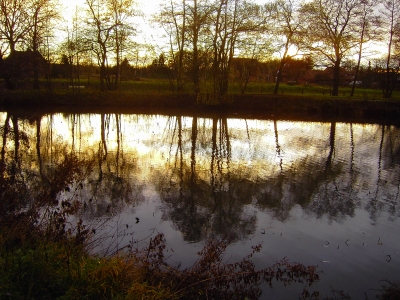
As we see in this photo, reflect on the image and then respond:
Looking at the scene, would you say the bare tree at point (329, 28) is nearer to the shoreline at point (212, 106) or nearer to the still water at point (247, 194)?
the shoreline at point (212, 106)

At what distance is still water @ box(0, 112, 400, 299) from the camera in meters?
7.23

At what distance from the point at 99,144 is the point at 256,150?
7233 mm

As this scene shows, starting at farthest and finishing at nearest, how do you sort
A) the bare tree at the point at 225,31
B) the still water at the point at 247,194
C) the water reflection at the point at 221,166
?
1. the bare tree at the point at 225,31
2. the water reflection at the point at 221,166
3. the still water at the point at 247,194

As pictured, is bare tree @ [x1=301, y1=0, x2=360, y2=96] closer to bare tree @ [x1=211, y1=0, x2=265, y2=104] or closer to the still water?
bare tree @ [x1=211, y1=0, x2=265, y2=104]

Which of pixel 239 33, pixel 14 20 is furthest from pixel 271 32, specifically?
pixel 14 20

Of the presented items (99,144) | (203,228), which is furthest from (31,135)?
(203,228)

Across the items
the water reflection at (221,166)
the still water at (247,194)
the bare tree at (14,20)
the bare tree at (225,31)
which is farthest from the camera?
the bare tree at (225,31)

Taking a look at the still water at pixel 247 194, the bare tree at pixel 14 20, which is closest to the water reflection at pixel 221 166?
the still water at pixel 247 194

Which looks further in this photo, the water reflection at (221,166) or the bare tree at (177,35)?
the bare tree at (177,35)

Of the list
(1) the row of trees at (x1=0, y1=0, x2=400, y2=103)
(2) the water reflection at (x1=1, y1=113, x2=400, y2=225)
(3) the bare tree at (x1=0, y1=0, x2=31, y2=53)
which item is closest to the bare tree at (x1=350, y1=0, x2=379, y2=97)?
(1) the row of trees at (x1=0, y1=0, x2=400, y2=103)

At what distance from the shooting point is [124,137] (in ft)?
65.5

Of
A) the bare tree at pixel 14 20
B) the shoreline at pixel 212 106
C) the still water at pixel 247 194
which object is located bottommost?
the still water at pixel 247 194

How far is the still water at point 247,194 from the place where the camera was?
723 cm

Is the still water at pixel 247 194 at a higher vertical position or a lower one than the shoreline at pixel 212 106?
lower
